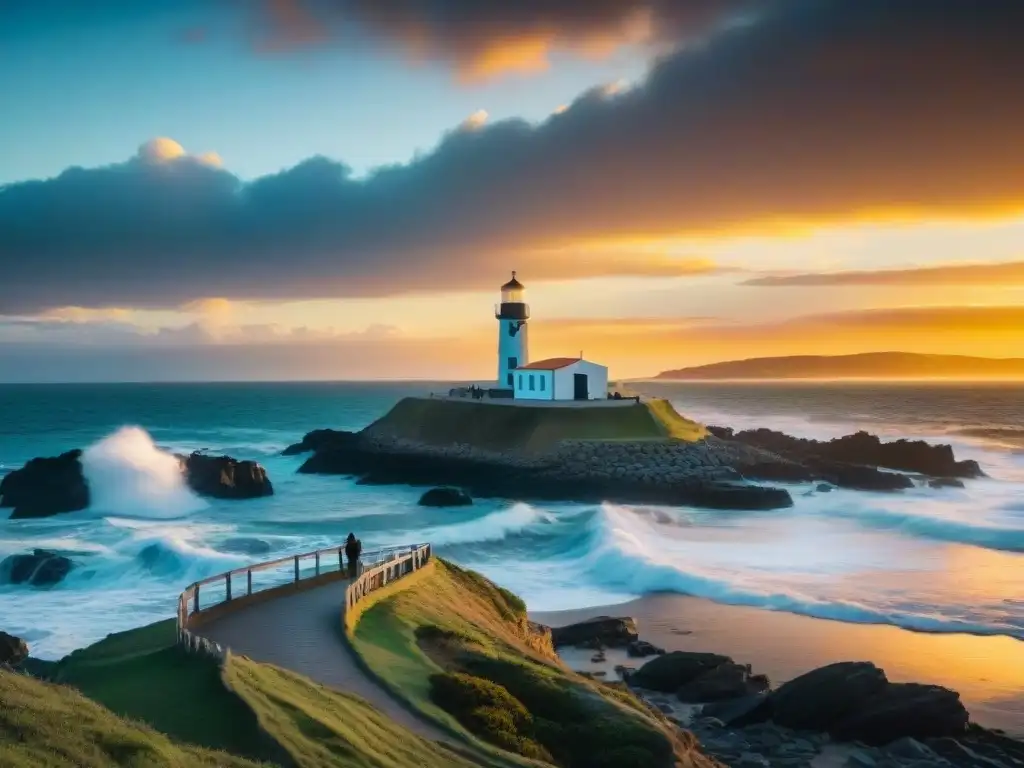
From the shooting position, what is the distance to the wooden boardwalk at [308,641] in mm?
12898

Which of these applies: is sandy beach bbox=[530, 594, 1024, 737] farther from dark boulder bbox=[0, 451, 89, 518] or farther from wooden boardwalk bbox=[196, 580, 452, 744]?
dark boulder bbox=[0, 451, 89, 518]

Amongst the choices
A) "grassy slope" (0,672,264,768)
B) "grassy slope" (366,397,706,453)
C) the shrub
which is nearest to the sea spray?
"grassy slope" (366,397,706,453)

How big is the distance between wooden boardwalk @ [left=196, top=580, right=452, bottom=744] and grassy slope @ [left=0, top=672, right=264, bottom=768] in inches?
153

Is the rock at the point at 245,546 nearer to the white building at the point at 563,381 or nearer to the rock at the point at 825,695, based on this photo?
the rock at the point at 825,695

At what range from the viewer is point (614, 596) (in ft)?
100

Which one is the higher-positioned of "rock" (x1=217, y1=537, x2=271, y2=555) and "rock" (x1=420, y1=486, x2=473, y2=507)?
"rock" (x1=420, y1=486, x2=473, y2=507)

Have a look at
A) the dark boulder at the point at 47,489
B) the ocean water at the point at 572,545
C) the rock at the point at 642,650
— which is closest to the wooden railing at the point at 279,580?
the ocean water at the point at 572,545

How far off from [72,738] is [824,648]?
64.5ft

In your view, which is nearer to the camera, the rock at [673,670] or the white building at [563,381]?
the rock at [673,670]

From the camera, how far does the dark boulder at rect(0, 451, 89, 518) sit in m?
48.8

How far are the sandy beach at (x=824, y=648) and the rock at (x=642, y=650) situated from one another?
232mm

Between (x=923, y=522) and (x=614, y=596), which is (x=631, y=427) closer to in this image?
(x=923, y=522)

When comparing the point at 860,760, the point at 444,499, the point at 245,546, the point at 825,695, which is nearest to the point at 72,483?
the point at 245,546

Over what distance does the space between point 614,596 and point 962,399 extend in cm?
19163
